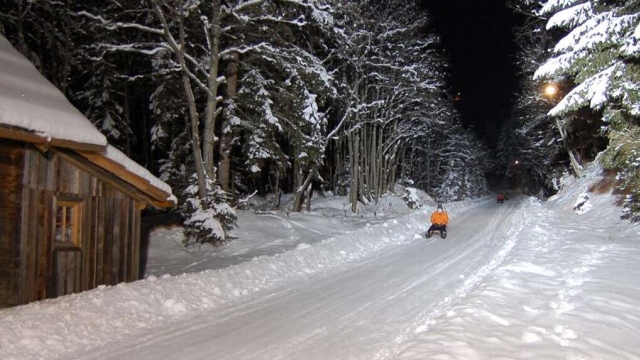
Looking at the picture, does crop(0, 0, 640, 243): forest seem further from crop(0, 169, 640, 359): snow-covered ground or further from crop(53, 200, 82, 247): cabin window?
crop(53, 200, 82, 247): cabin window

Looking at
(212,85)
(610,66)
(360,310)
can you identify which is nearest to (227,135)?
(212,85)

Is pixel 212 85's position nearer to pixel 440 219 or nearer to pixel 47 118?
pixel 47 118

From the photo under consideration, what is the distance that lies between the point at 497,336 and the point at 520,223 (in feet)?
62.1

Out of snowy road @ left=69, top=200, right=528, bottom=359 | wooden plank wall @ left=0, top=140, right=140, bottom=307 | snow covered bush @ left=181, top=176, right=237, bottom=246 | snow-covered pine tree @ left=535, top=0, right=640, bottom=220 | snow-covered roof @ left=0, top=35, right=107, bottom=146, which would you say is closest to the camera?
snowy road @ left=69, top=200, right=528, bottom=359

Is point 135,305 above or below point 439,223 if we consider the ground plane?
below

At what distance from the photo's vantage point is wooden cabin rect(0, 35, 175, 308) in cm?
805

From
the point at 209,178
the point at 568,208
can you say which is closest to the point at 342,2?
the point at 209,178

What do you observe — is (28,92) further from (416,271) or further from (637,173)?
(637,173)

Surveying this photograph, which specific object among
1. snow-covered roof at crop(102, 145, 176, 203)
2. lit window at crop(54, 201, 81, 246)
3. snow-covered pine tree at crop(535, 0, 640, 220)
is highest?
snow-covered pine tree at crop(535, 0, 640, 220)

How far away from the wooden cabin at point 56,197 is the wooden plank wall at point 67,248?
18 mm

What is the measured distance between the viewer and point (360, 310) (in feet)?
26.5

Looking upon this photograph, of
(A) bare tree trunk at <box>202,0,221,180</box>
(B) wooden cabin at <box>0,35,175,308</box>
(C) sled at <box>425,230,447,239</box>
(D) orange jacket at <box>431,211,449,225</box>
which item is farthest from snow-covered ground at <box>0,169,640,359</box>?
(D) orange jacket at <box>431,211,449,225</box>

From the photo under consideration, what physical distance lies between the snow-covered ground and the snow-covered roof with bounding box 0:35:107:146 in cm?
303

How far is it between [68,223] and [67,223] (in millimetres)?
25
